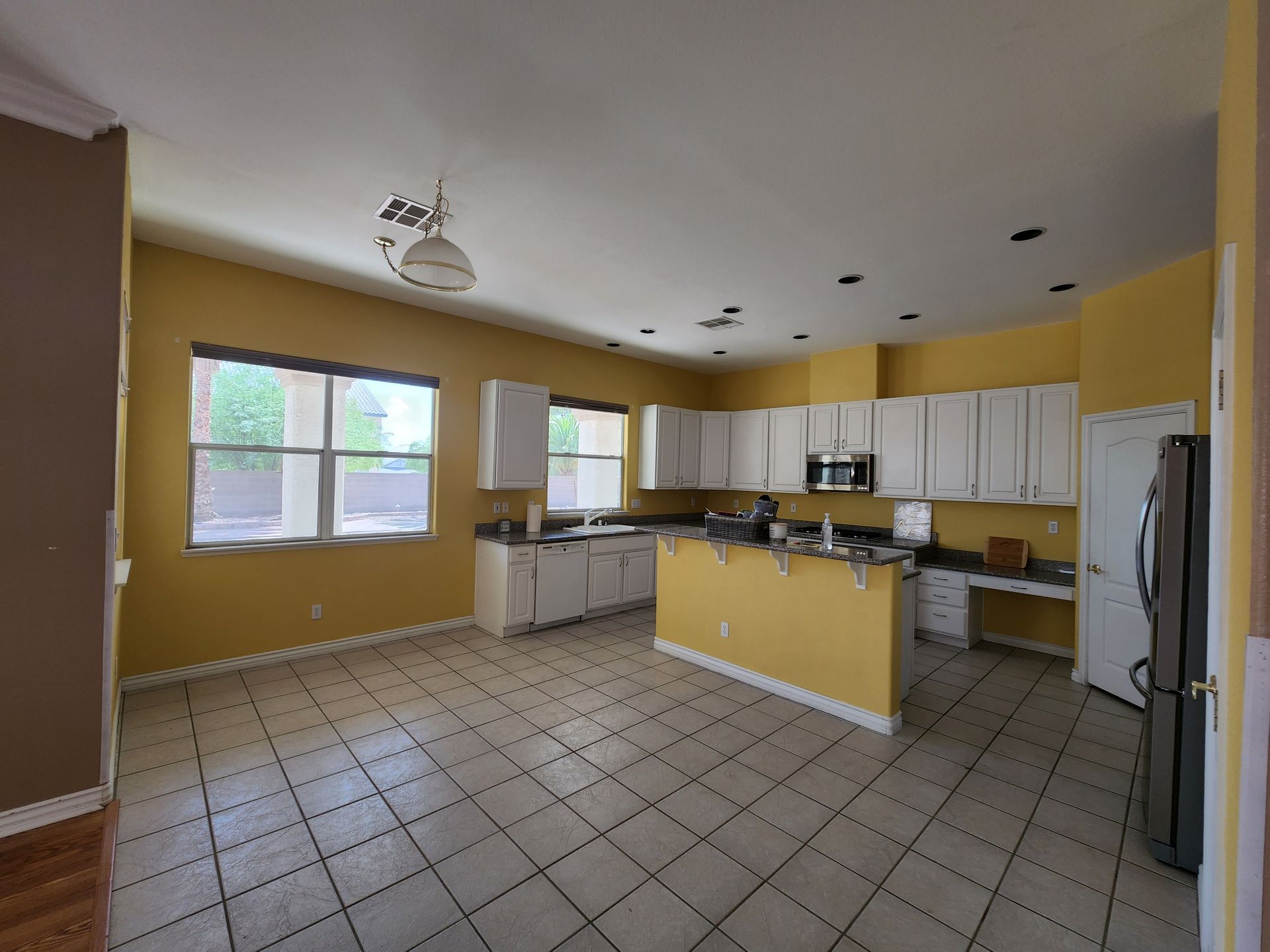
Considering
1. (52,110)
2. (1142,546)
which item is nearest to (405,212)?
(52,110)

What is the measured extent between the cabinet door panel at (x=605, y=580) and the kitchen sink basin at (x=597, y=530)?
0.25 m

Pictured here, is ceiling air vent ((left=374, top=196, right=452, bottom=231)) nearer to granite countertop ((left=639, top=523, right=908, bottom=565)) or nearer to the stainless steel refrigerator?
granite countertop ((left=639, top=523, right=908, bottom=565))

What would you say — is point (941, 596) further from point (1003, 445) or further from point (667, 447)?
point (667, 447)

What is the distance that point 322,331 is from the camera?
421 cm

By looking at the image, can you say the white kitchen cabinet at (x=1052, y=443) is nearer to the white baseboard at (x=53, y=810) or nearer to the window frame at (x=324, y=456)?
the window frame at (x=324, y=456)

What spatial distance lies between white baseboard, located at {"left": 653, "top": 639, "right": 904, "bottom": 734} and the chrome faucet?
5.89 ft

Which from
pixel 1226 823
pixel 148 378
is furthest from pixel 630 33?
pixel 148 378

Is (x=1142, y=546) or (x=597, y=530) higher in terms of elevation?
(x=1142, y=546)

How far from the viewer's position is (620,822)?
2.32m

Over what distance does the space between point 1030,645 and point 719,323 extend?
405cm

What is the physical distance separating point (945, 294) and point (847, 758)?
335 centimetres

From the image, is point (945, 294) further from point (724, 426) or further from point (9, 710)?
point (9, 710)

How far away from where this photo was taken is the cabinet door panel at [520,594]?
4781mm

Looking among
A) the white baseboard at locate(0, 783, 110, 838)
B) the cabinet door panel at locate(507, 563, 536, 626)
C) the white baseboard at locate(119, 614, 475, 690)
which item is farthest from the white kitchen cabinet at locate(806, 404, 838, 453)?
the white baseboard at locate(0, 783, 110, 838)
